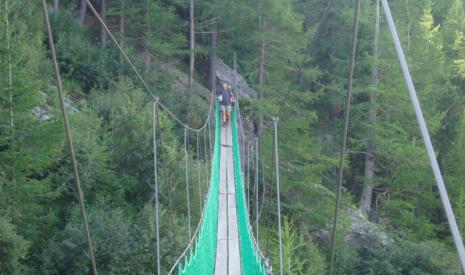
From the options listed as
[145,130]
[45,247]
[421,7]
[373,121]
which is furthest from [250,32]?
[45,247]

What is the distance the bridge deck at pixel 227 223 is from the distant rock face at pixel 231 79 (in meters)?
5.27

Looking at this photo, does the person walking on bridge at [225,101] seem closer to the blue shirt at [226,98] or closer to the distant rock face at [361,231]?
the blue shirt at [226,98]

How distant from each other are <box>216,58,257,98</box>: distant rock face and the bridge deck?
5273 millimetres

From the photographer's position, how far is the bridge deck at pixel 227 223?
27.9 ft

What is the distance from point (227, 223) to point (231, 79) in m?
10.5

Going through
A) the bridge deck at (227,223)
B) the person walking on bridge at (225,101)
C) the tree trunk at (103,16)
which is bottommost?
the bridge deck at (227,223)

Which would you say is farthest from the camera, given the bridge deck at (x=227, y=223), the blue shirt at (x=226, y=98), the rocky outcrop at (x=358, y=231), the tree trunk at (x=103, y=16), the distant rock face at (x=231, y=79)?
the distant rock face at (x=231, y=79)

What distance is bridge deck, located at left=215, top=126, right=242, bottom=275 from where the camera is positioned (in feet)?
27.9

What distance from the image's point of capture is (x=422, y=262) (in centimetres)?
1327

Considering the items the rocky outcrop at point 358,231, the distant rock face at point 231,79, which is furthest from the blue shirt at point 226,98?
the distant rock face at point 231,79

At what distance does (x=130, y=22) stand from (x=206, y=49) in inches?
109

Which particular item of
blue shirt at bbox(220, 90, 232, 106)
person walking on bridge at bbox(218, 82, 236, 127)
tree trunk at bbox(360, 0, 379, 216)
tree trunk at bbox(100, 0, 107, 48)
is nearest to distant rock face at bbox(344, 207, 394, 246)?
tree trunk at bbox(360, 0, 379, 216)

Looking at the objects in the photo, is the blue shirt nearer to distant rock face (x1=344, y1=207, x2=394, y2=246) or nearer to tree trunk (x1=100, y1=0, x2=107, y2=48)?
distant rock face (x1=344, y1=207, x2=394, y2=246)

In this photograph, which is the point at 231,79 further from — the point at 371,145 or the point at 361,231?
the point at 361,231
